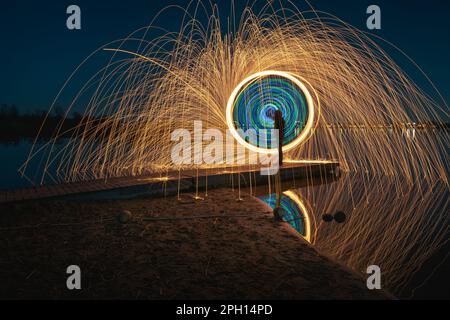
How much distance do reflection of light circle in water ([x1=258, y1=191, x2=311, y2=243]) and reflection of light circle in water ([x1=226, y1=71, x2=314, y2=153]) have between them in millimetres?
2579

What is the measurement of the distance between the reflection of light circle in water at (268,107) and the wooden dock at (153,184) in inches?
39.7

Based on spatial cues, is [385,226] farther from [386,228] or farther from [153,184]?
[153,184]

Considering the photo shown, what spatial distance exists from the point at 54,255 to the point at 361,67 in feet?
26.2

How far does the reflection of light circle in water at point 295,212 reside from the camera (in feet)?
18.0

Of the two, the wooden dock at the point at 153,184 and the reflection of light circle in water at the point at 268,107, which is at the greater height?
the reflection of light circle in water at the point at 268,107

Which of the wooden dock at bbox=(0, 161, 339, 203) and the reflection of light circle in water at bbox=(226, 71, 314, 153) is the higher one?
the reflection of light circle in water at bbox=(226, 71, 314, 153)

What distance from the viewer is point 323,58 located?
9602 mm

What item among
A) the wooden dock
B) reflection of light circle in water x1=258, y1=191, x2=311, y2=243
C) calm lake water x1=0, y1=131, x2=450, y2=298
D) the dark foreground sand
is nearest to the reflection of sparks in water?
calm lake water x1=0, y1=131, x2=450, y2=298

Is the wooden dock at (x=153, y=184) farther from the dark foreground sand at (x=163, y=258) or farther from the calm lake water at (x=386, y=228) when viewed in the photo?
the calm lake water at (x=386, y=228)

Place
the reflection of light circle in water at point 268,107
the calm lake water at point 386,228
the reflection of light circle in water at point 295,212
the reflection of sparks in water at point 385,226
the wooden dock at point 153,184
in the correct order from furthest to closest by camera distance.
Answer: the reflection of light circle in water at point 268,107 < the wooden dock at point 153,184 < the reflection of light circle in water at point 295,212 < the reflection of sparks in water at point 385,226 < the calm lake water at point 386,228

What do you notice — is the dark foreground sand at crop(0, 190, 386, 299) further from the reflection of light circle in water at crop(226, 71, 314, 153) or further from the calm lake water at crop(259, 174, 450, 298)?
the reflection of light circle in water at crop(226, 71, 314, 153)

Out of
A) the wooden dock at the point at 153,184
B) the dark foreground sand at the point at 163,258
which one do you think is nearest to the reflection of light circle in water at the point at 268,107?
the wooden dock at the point at 153,184

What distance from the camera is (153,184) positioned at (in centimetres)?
739

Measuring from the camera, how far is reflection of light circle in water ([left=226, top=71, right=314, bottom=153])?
1023cm
